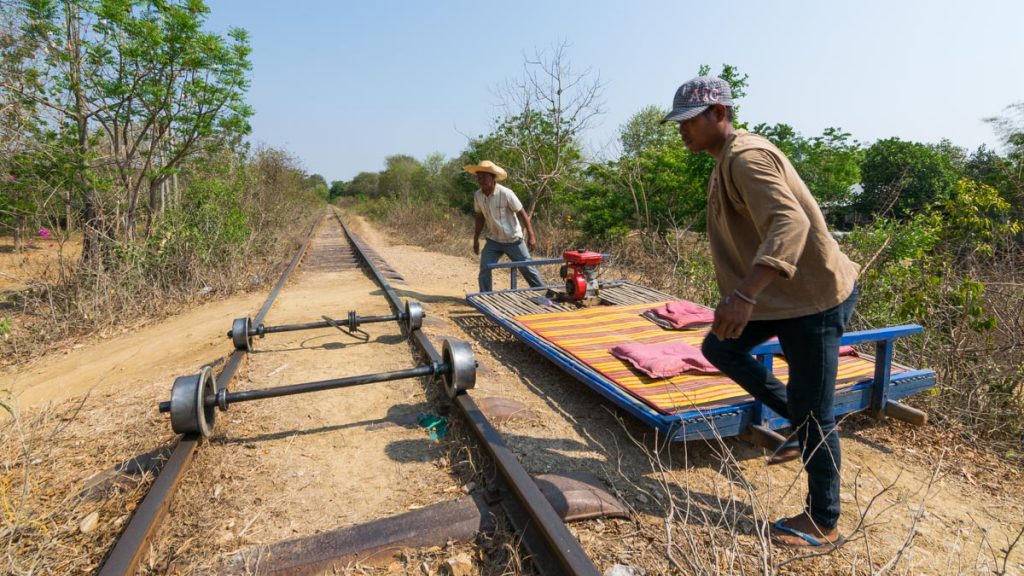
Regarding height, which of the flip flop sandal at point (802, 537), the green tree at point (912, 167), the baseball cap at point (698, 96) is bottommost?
the flip flop sandal at point (802, 537)

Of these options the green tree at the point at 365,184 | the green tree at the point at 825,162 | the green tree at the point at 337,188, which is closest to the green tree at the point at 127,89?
the green tree at the point at 825,162

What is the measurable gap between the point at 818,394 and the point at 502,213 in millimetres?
5023

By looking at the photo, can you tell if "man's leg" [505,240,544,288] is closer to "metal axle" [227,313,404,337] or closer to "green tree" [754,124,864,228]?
"metal axle" [227,313,404,337]

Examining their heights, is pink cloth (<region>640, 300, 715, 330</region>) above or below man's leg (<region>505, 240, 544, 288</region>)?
below

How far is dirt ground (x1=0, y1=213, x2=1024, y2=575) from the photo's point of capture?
226cm

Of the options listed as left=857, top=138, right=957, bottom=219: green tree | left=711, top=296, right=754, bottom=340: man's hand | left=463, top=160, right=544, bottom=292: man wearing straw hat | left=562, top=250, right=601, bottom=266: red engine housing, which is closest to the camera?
left=711, top=296, right=754, bottom=340: man's hand

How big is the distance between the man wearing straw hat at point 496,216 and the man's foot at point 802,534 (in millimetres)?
4874

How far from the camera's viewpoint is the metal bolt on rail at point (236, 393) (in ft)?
10.0

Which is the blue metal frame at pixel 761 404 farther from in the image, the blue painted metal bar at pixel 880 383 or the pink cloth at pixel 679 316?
the pink cloth at pixel 679 316

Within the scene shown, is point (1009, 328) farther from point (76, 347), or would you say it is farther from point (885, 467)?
point (76, 347)

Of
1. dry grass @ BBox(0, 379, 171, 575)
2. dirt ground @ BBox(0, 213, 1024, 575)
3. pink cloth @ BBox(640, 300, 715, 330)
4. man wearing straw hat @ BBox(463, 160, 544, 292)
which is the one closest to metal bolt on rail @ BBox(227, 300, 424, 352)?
dirt ground @ BBox(0, 213, 1024, 575)

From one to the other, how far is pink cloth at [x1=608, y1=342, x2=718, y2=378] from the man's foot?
1.26 metres

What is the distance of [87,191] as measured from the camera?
7.70 metres

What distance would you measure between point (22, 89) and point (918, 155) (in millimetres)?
31066
